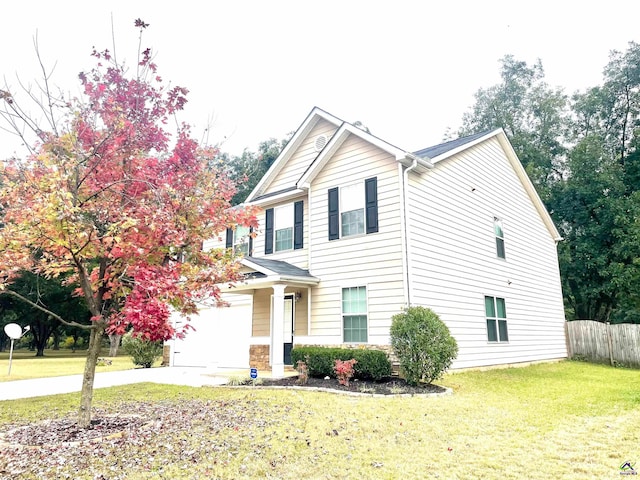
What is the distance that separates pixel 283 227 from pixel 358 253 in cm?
358

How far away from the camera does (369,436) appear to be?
5508 millimetres

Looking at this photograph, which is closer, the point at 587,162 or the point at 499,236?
the point at 499,236

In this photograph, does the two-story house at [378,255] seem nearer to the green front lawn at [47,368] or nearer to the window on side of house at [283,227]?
the window on side of house at [283,227]

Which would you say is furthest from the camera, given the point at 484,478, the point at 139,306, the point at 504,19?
the point at 504,19

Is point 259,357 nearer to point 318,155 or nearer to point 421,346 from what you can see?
point 421,346

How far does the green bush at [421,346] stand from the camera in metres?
9.16

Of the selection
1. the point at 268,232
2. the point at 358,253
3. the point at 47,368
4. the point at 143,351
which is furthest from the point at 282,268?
the point at 47,368

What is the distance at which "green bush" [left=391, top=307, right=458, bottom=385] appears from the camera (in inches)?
361

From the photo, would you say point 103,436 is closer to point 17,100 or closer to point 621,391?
point 17,100

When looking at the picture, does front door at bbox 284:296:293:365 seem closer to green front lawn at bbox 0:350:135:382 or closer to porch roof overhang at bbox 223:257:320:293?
porch roof overhang at bbox 223:257:320:293

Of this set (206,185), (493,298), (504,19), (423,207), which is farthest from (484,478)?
(504,19)

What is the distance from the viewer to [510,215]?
15906mm

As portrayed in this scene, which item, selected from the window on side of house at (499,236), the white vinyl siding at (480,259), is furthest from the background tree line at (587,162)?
A: the window on side of house at (499,236)

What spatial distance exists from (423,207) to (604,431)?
22.5 feet
